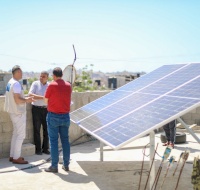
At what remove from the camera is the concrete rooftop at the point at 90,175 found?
17.0 feet

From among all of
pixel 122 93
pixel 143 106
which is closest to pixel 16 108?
pixel 122 93

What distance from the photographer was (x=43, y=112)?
724 centimetres

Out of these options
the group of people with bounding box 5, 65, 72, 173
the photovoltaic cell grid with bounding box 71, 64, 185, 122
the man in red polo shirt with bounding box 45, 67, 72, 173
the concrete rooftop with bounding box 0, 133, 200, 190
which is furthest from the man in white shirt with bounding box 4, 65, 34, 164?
the photovoltaic cell grid with bounding box 71, 64, 185, 122

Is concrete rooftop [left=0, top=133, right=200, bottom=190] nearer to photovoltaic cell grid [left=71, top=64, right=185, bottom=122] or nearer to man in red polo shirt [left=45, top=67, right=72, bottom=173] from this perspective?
man in red polo shirt [left=45, top=67, right=72, bottom=173]

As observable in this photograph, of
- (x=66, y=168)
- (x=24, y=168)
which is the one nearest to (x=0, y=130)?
(x=24, y=168)

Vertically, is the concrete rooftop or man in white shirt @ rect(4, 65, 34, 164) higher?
man in white shirt @ rect(4, 65, 34, 164)

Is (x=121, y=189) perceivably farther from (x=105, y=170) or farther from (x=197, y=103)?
(x=197, y=103)

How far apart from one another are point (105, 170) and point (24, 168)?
1.51 m

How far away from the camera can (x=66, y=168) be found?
5961 mm

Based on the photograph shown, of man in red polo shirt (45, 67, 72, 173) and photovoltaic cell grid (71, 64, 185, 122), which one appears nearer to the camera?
man in red polo shirt (45, 67, 72, 173)

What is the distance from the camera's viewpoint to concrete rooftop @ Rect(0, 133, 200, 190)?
17.0 ft

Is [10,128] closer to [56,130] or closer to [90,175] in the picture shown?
[56,130]

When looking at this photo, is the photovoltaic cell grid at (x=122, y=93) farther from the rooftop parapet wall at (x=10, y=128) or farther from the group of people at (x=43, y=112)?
the rooftop parapet wall at (x=10, y=128)

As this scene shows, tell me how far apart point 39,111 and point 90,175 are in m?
A: 2.13
